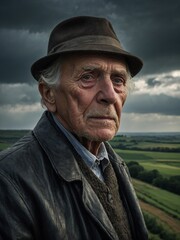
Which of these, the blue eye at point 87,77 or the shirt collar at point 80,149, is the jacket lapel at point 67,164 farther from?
the blue eye at point 87,77

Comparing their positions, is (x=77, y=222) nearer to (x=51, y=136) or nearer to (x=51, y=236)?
(x=51, y=236)

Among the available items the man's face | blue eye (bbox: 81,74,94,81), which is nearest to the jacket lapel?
the man's face

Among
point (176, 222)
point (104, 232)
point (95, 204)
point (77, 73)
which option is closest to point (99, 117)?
point (77, 73)

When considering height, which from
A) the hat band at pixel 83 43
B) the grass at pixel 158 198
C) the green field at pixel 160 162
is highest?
the hat band at pixel 83 43

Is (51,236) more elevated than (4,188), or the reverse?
(4,188)

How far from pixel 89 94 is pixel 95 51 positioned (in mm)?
424

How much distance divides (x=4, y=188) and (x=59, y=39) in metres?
1.63

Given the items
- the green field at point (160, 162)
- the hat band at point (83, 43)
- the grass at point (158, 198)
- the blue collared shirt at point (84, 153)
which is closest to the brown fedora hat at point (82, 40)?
the hat band at point (83, 43)

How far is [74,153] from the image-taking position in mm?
3291

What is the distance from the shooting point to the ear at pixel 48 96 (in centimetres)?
345

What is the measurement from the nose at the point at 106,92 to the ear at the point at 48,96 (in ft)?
1.69

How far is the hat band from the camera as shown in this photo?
3.16 metres

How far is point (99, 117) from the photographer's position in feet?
10.8

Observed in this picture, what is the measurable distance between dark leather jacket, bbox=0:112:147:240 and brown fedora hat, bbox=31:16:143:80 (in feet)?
2.25
